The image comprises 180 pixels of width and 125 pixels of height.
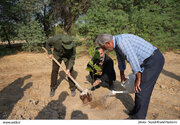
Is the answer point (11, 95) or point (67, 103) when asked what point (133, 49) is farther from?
point (11, 95)

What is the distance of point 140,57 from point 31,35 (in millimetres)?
9450

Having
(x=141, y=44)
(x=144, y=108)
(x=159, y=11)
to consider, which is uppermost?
(x=159, y=11)

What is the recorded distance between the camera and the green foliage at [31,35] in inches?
352

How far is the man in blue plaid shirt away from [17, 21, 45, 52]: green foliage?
880 centimetres

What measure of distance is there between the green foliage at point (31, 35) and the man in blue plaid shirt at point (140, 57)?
880 cm

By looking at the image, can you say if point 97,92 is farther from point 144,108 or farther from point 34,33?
point 34,33

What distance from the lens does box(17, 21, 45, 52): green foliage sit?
8.93 m

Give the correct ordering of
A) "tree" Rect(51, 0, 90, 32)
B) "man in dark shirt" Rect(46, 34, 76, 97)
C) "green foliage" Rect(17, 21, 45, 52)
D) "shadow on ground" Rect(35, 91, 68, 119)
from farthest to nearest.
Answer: "tree" Rect(51, 0, 90, 32), "green foliage" Rect(17, 21, 45, 52), "man in dark shirt" Rect(46, 34, 76, 97), "shadow on ground" Rect(35, 91, 68, 119)

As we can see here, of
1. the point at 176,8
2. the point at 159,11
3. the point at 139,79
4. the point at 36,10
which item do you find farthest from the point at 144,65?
the point at 36,10

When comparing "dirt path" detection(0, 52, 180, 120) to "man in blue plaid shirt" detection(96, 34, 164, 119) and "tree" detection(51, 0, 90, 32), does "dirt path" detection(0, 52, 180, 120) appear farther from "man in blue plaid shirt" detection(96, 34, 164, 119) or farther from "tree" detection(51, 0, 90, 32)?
"tree" detection(51, 0, 90, 32)

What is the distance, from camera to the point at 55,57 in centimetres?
297

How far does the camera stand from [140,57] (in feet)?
5.96

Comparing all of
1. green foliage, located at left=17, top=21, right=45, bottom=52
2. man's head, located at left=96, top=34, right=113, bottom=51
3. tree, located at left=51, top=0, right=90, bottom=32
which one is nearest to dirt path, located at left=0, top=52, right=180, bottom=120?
man's head, located at left=96, top=34, right=113, bottom=51

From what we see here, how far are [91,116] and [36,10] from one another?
9991mm
